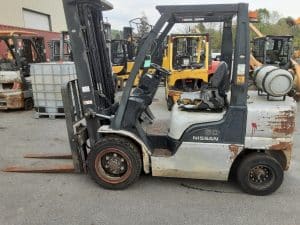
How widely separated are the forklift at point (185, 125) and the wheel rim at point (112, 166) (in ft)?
0.04

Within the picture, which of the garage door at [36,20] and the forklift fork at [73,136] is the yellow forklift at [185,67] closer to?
the forklift fork at [73,136]

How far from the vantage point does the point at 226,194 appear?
13.9 ft

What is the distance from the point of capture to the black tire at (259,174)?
4.06m

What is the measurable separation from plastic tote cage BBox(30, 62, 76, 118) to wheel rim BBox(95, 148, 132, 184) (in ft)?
14.8

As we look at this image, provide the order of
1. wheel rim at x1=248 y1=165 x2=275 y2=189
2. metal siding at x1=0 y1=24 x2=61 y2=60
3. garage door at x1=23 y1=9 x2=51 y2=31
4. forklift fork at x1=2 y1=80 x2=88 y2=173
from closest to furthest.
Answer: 1. wheel rim at x1=248 y1=165 x2=275 y2=189
2. forklift fork at x1=2 y1=80 x2=88 y2=173
3. metal siding at x1=0 y1=24 x2=61 y2=60
4. garage door at x1=23 y1=9 x2=51 y2=31

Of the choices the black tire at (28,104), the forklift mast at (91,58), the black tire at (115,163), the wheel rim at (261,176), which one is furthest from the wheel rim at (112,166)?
the black tire at (28,104)

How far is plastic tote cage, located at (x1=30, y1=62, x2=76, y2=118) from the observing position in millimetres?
8367

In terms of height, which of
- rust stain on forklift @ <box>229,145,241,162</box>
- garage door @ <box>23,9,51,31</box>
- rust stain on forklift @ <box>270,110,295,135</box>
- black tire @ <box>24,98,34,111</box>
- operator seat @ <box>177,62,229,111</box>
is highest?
garage door @ <box>23,9,51,31</box>

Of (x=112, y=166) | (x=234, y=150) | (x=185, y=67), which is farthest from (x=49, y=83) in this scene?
(x=234, y=150)

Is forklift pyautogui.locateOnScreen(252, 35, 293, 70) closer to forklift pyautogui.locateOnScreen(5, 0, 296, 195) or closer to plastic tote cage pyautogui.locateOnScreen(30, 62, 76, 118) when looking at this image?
plastic tote cage pyautogui.locateOnScreen(30, 62, 76, 118)

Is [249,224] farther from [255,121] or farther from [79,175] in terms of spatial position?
[79,175]

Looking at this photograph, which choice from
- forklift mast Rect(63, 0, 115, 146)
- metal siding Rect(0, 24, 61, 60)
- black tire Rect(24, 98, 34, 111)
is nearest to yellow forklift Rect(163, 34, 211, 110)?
black tire Rect(24, 98, 34, 111)

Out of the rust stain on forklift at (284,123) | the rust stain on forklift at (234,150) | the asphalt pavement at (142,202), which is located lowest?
the asphalt pavement at (142,202)

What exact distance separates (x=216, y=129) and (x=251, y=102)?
24.2 inches
